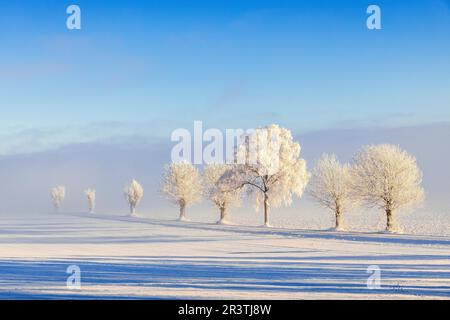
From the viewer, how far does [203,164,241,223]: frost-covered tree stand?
2699 inches

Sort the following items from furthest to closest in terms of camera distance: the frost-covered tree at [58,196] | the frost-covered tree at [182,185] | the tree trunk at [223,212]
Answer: the frost-covered tree at [58,196] → the frost-covered tree at [182,185] → the tree trunk at [223,212]

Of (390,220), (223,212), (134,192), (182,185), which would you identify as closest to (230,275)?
(390,220)

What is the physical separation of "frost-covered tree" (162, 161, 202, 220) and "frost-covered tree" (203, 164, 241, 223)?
3898mm

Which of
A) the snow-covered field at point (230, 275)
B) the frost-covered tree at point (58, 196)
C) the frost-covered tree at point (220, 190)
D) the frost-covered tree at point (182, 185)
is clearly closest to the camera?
the snow-covered field at point (230, 275)

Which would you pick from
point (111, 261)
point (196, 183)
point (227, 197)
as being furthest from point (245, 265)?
point (196, 183)

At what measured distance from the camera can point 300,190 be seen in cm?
6512

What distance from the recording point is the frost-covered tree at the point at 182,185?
9000 centimetres

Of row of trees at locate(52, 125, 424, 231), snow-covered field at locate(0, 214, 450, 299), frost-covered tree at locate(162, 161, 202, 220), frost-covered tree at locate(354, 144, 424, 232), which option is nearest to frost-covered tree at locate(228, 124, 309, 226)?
row of trees at locate(52, 125, 424, 231)

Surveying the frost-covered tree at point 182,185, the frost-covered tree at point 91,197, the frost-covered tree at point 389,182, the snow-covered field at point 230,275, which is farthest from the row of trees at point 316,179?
the frost-covered tree at point 91,197

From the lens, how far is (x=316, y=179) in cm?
6384

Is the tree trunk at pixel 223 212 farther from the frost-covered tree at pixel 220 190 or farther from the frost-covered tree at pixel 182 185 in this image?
the frost-covered tree at pixel 182 185

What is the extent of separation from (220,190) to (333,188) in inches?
661

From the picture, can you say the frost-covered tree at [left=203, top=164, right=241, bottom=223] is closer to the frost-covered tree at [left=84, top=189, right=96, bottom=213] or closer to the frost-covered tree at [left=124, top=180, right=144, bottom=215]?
the frost-covered tree at [left=124, top=180, right=144, bottom=215]
